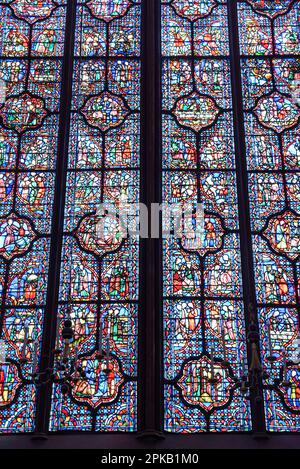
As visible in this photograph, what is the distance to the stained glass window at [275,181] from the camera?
9.90 m

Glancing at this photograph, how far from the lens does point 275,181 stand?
11.1m

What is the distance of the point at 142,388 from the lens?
976 centimetres

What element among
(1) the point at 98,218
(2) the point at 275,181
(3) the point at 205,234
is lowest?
(3) the point at 205,234

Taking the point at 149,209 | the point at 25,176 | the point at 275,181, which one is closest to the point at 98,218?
the point at 149,209

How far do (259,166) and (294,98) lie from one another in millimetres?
1091

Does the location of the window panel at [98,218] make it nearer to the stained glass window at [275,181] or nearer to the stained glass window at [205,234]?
the stained glass window at [205,234]

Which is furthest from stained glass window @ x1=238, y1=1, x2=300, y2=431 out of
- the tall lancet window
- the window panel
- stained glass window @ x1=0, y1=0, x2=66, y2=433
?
stained glass window @ x1=0, y1=0, x2=66, y2=433

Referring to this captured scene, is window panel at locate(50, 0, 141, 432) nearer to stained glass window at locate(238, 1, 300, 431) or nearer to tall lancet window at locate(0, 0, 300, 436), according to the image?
tall lancet window at locate(0, 0, 300, 436)

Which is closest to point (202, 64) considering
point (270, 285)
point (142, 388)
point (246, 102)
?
point (246, 102)

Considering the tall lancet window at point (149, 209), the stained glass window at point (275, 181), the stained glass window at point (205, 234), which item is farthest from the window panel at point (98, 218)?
the stained glass window at point (275, 181)

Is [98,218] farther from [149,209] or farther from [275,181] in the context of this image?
[275,181]

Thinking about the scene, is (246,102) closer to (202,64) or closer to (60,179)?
(202,64)

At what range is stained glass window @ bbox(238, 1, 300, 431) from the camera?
32.5 feet

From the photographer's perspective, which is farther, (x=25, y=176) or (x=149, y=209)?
(x=25, y=176)
